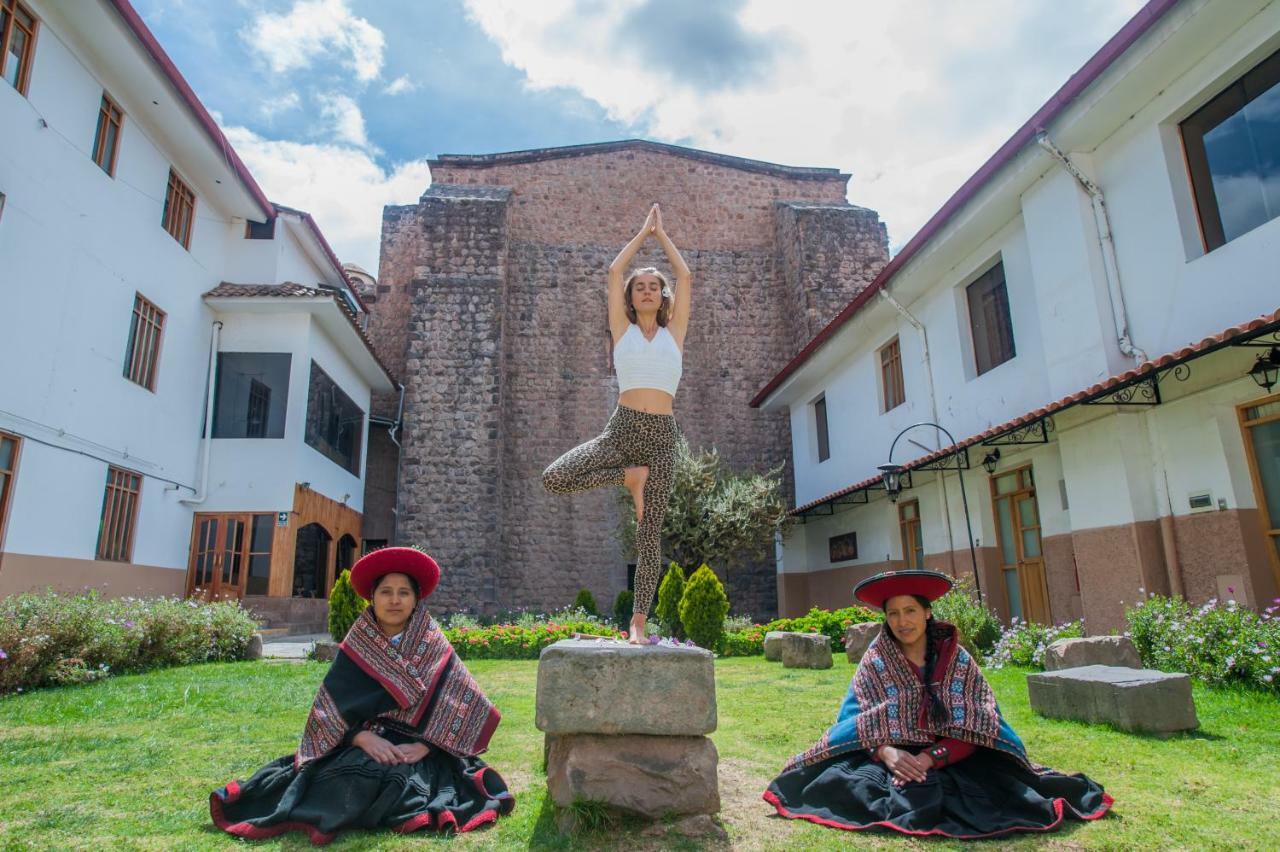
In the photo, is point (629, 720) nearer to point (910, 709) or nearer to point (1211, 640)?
point (910, 709)

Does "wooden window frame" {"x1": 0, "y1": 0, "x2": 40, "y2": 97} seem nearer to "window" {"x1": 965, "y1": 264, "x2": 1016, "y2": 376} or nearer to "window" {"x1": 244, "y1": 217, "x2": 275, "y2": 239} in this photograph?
"window" {"x1": 244, "y1": 217, "x2": 275, "y2": 239}

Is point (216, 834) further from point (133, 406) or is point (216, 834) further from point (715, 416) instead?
point (715, 416)

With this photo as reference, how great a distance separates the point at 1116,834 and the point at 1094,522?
5.97 meters

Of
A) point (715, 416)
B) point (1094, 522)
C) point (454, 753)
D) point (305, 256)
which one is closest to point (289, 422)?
point (305, 256)

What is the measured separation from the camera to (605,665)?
320 cm

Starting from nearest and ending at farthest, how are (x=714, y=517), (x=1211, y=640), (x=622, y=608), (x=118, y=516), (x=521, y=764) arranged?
(x=521, y=764), (x=1211, y=640), (x=118, y=516), (x=714, y=517), (x=622, y=608)

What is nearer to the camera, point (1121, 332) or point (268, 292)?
point (1121, 332)

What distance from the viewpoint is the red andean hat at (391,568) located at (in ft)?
12.0

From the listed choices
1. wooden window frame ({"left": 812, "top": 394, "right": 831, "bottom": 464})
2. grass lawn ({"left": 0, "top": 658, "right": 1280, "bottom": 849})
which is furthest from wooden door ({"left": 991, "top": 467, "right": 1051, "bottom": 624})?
wooden window frame ({"left": 812, "top": 394, "right": 831, "bottom": 464})

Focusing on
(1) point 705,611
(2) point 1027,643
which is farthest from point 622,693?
(1) point 705,611

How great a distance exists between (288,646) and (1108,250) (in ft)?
40.4

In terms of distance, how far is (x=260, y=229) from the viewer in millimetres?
15359

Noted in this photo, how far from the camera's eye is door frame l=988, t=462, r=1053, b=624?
980 cm

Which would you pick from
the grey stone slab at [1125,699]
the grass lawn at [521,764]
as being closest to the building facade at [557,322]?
the grass lawn at [521,764]
